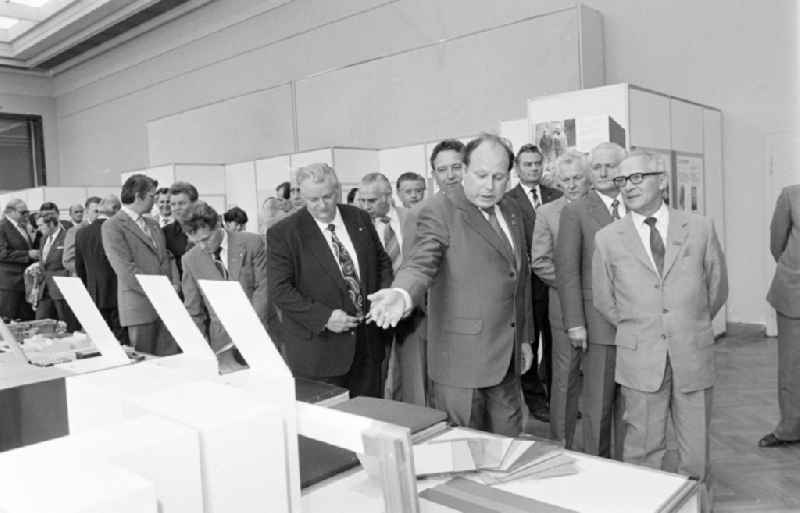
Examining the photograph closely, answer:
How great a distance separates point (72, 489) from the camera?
0.68m

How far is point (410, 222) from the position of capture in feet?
9.80

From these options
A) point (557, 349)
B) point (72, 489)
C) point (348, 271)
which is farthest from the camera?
point (557, 349)

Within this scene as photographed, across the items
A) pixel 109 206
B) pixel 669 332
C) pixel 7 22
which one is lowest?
pixel 669 332

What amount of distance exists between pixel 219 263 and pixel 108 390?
9.15 feet

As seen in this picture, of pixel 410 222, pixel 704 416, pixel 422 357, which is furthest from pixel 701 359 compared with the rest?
pixel 422 357

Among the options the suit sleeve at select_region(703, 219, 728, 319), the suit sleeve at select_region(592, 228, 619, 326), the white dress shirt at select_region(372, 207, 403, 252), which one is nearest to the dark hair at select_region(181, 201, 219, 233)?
the white dress shirt at select_region(372, 207, 403, 252)

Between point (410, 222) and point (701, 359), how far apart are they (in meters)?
1.24

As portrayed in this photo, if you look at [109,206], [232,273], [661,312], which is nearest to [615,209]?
[661,312]

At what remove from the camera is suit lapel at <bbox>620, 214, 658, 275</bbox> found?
2.62m

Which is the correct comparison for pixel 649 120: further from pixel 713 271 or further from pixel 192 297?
pixel 192 297

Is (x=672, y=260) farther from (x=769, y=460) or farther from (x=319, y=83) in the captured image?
(x=319, y=83)

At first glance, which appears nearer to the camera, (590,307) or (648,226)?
(648,226)

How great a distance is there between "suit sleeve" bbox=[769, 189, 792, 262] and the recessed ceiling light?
1422 cm

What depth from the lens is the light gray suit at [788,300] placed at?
3.50 meters
